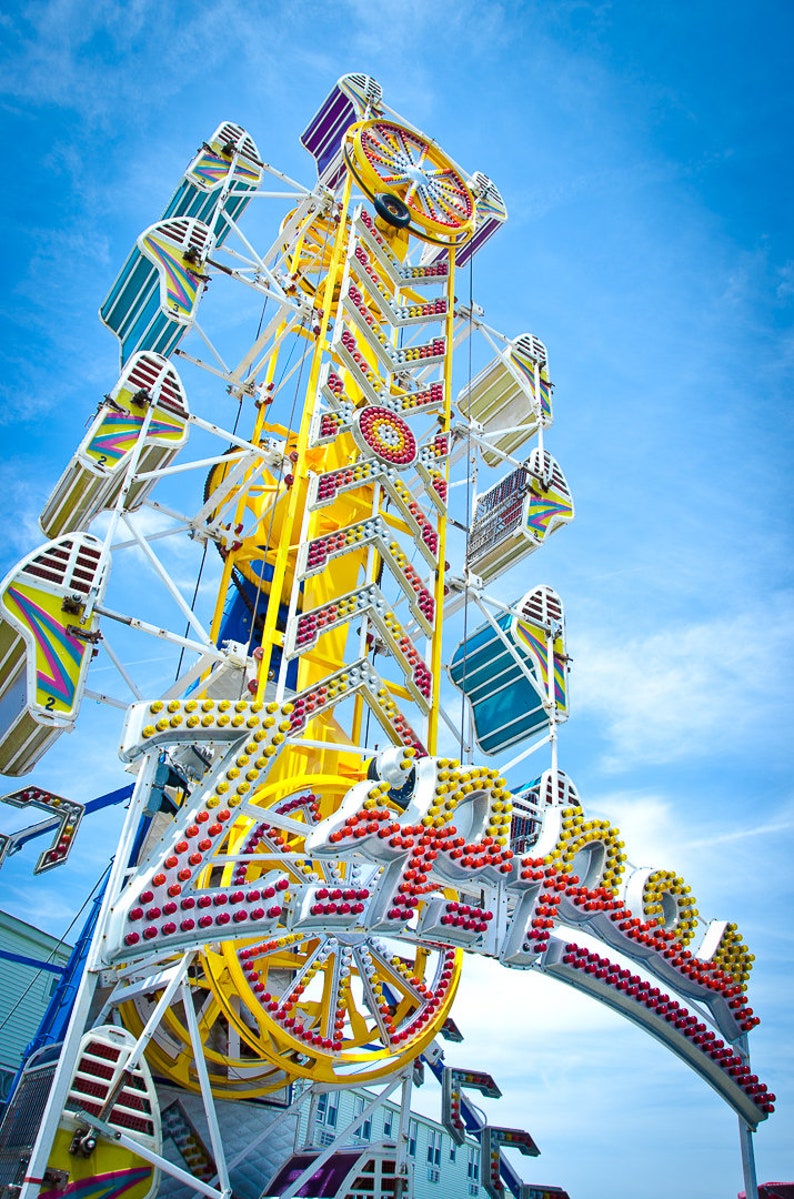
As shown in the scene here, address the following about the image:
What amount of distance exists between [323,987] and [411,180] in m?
17.7

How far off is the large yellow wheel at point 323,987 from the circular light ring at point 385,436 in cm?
630

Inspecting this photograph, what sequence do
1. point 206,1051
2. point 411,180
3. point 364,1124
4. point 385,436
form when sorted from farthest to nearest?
point 364,1124 < point 411,180 < point 385,436 < point 206,1051

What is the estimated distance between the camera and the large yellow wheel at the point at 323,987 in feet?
38.2

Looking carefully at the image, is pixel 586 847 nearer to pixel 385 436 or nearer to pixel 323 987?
pixel 323 987

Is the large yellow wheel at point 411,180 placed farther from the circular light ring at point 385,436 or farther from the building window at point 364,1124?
the building window at point 364,1124

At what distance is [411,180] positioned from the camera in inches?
833

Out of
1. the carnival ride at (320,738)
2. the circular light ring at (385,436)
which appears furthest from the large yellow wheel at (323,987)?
the circular light ring at (385,436)

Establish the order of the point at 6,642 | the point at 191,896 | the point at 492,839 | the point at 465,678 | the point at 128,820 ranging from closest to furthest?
the point at 191,896 < the point at 128,820 < the point at 492,839 < the point at 6,642 < the point at 465,678

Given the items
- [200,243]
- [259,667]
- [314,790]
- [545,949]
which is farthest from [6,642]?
[200,243]

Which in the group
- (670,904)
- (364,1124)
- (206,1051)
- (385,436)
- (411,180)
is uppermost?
(411,180)

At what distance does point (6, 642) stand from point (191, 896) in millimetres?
5005

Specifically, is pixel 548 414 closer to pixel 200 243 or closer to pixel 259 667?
pixel 200 243

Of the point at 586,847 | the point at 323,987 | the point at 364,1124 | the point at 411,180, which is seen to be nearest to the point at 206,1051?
the point at 323,987

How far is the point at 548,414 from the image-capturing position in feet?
72.9
